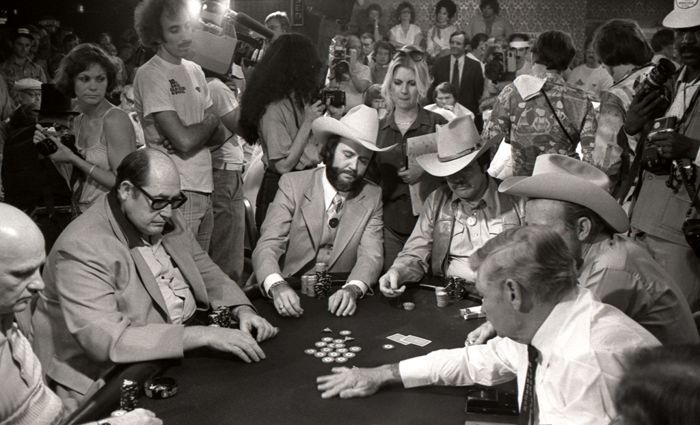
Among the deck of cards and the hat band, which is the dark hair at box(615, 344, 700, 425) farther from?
the hat band

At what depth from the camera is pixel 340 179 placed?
12.9 ft

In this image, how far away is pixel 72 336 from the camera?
2.78 metres

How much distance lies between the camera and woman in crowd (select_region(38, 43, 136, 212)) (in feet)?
13.0

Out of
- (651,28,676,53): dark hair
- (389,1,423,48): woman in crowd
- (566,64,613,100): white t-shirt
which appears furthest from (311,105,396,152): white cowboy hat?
(389,1,423,48): woman in crowd

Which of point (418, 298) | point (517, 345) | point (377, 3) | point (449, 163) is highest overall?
point (377, 3)

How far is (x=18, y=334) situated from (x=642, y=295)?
7.00 ft

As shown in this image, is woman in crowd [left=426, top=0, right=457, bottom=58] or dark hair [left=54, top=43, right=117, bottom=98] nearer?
dark hair [left=54, top=43, right=117, bottom=98]

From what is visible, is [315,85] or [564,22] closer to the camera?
[315,85]

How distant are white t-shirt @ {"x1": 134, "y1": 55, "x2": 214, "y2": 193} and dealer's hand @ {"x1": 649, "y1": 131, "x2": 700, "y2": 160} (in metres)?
2.48

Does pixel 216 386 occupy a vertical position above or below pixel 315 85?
below

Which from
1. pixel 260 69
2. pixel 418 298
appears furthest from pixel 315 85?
pixel 418 298

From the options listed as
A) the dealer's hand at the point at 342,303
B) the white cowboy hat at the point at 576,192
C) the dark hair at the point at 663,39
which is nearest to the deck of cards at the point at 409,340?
the dealer's hand at the point at 342,303

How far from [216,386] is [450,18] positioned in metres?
9.38

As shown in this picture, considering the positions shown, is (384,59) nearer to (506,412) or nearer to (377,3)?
(377,3)
